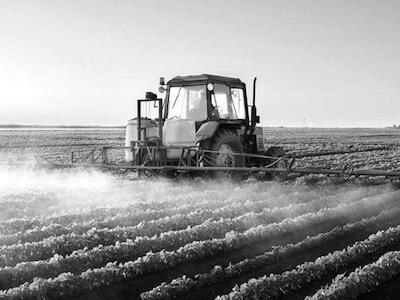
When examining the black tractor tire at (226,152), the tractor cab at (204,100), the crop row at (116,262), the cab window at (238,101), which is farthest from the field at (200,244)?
the cab window at (238,101)

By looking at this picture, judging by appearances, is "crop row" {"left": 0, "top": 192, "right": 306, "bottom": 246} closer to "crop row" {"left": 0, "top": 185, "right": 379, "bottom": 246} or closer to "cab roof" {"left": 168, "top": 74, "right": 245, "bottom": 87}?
"crop row" {"left": 0, "top": 185, "right": 379, "bottom": 246}

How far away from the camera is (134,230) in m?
7.05

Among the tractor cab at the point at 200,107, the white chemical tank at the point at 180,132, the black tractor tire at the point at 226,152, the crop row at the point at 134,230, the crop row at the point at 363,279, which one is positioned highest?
the tractor cab at the point at 200,107

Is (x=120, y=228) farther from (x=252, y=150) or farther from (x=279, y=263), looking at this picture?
(x=252, y=150)

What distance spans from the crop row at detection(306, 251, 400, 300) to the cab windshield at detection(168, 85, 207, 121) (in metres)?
6.13

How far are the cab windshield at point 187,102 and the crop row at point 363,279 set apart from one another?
20.1 feet

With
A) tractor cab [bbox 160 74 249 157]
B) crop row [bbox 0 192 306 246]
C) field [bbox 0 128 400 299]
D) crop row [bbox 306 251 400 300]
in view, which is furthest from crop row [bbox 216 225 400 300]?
tractor cab [bbox 160 74 249 157]

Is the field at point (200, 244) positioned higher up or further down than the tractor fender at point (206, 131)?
further down

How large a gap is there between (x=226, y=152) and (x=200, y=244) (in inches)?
201

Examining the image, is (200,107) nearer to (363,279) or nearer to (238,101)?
(238,101)

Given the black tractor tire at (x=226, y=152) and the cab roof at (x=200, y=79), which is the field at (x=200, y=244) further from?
the cab roof at (x=200, y=79)

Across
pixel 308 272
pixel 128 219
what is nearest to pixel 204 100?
pixel 128 219

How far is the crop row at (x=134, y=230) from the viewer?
6.12m

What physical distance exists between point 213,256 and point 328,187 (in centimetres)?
581
